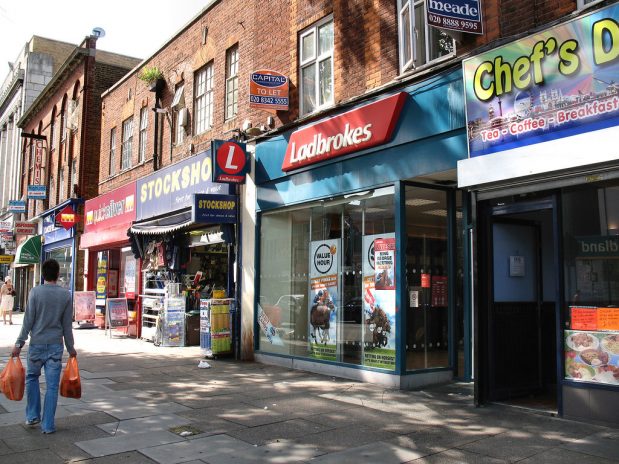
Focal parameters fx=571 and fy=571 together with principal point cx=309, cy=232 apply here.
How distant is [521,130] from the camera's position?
688 centimetres

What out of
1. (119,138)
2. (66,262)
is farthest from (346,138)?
(66,262)

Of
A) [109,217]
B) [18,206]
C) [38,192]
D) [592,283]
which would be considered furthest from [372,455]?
[18,206]

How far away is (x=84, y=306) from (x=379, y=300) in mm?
14138

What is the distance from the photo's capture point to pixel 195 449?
5.53 meters

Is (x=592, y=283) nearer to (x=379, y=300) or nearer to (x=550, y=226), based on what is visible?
(x=550, y=226)

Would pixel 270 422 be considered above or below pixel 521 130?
below

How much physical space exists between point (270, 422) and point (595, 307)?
3881 mm

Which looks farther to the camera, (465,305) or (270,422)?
Answer: (465,305)

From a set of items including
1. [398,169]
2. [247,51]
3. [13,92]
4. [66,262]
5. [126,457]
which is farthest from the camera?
[13,92]

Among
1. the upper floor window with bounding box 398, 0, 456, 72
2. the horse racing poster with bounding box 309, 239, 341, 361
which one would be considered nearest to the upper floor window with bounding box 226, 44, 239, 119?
the horse racing poster with bounding box 309, 239, 341, 361

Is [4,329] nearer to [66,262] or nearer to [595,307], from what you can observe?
[66,262]

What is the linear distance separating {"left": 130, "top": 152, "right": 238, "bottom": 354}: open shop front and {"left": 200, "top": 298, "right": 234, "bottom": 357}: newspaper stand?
0.19 metres

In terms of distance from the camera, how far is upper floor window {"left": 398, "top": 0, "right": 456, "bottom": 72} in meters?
8.72

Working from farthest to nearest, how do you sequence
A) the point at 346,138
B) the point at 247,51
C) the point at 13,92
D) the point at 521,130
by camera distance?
1. the point at 13,92
2. the point at 247,51
3. the point at 346,138
4. the point at 521,130
